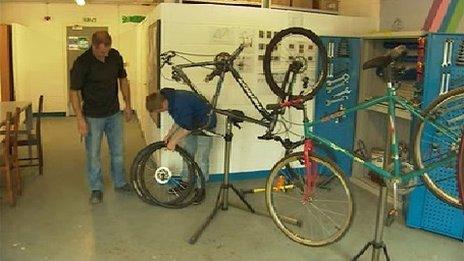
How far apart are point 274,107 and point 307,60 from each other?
76.4 inches

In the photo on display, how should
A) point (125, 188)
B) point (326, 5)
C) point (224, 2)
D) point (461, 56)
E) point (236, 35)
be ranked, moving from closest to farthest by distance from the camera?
point (461, 56)
point (125, 188)
point (236, 35)
point (224, 2)
point (326, 5)

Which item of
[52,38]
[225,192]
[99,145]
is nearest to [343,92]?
[225,192]

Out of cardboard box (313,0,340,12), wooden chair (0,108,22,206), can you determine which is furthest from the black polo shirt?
cardboard box (313,0,340,12)

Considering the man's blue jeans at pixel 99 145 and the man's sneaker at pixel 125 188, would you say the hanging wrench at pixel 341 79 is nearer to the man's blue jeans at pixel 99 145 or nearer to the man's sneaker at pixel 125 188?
the man's blue jeans at pixel 99 145

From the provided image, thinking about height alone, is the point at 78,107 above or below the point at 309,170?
above

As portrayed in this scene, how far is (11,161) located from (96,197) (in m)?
0.82

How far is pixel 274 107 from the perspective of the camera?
3.30 metres

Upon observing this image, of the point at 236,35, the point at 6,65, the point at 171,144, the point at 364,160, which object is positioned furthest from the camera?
the point at 6,65

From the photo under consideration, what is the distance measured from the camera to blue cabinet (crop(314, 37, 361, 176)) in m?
4.91

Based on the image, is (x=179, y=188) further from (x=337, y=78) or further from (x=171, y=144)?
(x=337, y=78)

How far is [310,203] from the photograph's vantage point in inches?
141

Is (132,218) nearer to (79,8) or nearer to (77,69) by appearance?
(77,69)

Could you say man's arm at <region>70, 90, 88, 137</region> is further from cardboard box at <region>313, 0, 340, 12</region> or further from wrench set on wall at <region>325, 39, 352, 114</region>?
cardboard box at <region>313, 0, 340, 12</region>

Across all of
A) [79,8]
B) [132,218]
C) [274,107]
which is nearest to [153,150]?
[132,218]
